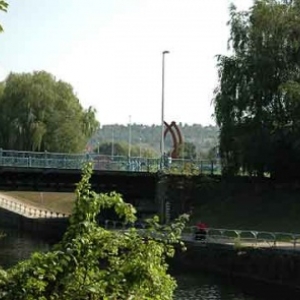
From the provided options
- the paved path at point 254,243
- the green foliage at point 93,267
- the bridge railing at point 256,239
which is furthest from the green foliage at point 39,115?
the green foliage at point 93,267

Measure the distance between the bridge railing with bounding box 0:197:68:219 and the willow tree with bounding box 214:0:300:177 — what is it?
22.2 m

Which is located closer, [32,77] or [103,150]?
[32,77]

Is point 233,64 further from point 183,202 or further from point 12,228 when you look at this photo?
point 12,228

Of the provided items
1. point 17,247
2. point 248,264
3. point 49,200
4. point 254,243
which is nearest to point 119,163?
point 17,247

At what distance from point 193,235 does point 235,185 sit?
14137mm

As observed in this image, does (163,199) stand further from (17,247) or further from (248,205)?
(17,247)

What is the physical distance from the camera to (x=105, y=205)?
6621mm

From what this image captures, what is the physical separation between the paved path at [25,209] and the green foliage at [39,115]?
20.9 ft

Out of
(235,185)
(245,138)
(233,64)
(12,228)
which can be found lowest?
(12,228)

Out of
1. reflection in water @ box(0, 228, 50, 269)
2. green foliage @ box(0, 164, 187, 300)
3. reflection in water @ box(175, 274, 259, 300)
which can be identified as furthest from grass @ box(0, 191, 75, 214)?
green foliage @ box(0, 164, 187, 300)

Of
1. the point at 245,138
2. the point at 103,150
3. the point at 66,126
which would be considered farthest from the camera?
the point at 103,150

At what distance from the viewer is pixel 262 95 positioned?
50875mm

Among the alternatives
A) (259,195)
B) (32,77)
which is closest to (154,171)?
(259,195)

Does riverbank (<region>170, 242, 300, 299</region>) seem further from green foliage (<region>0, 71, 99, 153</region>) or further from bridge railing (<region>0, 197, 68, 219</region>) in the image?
green foliage (<region>0, 71, 99, 153</region>)
